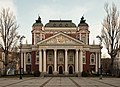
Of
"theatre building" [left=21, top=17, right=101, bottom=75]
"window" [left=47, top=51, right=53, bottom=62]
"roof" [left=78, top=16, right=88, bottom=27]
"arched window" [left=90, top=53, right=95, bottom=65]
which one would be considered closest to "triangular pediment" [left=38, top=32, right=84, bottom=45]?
"theatre building" [left=21, top=17, right=101, bottom=75]

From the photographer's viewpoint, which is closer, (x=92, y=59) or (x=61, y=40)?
(x=61, y=40)

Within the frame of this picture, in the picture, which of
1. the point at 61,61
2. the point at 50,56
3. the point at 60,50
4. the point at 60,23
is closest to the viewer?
the point at 60,50

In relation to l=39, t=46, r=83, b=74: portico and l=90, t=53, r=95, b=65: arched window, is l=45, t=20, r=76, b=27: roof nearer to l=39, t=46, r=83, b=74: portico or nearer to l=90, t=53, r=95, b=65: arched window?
l=39, t=46, r=83, b=74: portico

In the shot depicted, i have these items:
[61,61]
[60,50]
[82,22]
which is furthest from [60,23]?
[61,61]

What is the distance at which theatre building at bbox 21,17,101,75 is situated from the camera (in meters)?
93.9

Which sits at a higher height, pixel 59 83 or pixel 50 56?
pixel 50 56

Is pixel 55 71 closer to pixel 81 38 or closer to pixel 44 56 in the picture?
pixel 44 56

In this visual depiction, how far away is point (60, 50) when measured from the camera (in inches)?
3831

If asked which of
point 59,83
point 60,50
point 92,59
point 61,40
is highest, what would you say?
point 61,40

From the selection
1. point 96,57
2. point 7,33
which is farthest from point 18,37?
point 96,57

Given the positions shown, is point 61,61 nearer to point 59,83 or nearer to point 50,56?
point 50,56

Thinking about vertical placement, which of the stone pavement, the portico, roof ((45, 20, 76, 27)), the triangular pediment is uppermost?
roof ((45, 20, 76, 27))

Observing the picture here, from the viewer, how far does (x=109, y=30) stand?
65.6 meters

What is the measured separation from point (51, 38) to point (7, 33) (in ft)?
92.4
